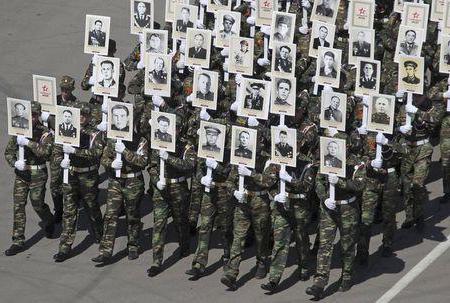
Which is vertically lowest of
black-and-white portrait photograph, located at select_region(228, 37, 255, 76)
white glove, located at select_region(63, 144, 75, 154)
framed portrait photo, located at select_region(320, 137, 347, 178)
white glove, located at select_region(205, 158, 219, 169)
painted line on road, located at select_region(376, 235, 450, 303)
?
painted line on road, located at select_region(376, 235, 450, 303)

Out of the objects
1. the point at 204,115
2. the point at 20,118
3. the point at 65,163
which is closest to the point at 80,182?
the point at 65,163

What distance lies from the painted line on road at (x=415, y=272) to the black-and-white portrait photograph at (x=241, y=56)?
13.8ft

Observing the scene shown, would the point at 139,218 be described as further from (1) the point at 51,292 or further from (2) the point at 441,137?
(2) the point at 441,137

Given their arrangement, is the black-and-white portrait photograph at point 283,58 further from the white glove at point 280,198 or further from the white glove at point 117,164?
the white glove at point 117,164

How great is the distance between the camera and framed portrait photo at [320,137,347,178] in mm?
21609

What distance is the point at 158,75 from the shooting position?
23.9 m

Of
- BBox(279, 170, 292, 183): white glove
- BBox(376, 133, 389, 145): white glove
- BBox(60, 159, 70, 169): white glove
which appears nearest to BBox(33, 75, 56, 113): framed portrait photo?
BBox(60, 159, 70, 169): white glove

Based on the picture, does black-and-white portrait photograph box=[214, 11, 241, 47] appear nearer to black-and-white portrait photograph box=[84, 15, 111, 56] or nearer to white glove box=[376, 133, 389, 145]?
black-and-white portrait photograph box=[84, 15, 111, 56]

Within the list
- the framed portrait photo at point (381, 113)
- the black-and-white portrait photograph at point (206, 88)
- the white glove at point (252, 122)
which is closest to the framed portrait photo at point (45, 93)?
the black-and-white portrait photograph at point (206, 88)

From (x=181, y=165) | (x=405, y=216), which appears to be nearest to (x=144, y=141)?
(x=181, y=165)

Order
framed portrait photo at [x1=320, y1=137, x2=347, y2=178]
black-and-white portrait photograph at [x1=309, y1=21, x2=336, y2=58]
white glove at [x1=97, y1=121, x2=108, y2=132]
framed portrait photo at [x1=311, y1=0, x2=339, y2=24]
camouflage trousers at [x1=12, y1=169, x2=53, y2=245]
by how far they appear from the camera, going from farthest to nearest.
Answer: framed portrait photo at [x1=311, y1=0, x2=339, y2=24], black-and-white portrait photograph at [x1=309, y1=21, x2=336, y2=58], camouflage trousers at [x1=12, y1=169, x2=53, y2=245], white glove at [x1=97, y1=121, x2=108, y2=132], framed portrait photo at [x1=320, y1=137, x2=347, y2=178]

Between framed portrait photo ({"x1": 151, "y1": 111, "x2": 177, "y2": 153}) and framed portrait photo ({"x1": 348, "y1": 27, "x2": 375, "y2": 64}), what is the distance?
361cm

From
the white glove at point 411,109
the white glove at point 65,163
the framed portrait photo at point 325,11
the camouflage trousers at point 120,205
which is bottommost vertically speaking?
the camouflage trousers at point 120,205

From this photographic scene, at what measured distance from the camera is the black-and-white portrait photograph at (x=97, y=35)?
25391 millimetres
